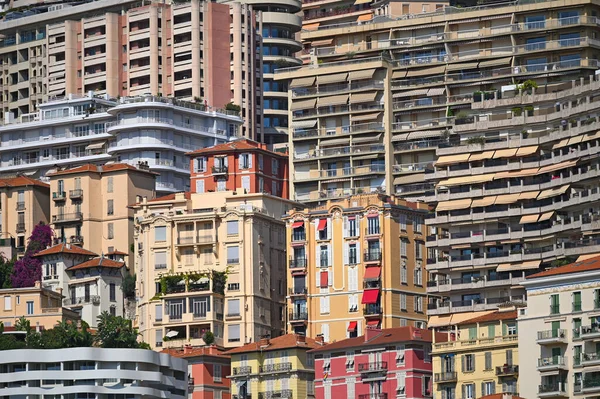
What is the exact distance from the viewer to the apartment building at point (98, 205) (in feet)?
593

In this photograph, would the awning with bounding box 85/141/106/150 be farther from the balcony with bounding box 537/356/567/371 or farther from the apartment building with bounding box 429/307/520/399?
the balcony with bounding box 537/356/567/371

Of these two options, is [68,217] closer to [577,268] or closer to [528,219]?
[528,219]

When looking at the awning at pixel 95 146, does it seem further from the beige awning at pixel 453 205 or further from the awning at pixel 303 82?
the beige awning at pixel 453 205

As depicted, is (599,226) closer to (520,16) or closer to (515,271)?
(515,271)

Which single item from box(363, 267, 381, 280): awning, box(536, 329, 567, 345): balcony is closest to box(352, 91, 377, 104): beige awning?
box(363, 267, 381, 280): awning

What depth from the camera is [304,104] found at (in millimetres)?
179875

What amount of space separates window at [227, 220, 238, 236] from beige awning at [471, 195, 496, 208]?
71.7 feet

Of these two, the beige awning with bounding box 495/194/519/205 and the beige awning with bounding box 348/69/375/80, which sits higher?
the beige awning with bounding box 348/69/375/80

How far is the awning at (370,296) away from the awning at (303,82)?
3014 centimetres

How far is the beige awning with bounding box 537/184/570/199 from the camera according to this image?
148 meters

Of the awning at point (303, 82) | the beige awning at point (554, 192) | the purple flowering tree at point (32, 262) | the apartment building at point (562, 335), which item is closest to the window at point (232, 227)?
the awning at point (303, 82)

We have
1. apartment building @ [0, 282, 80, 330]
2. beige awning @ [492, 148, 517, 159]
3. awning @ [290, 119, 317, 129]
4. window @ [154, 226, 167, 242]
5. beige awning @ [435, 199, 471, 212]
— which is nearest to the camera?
beige awning @ [435, 199, 471, 212]

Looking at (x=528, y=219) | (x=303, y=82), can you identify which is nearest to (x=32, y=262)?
(x=303, y=82)

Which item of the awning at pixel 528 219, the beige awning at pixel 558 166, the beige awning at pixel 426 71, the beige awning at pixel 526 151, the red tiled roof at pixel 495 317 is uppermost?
the beige awning at pixel 426 71
